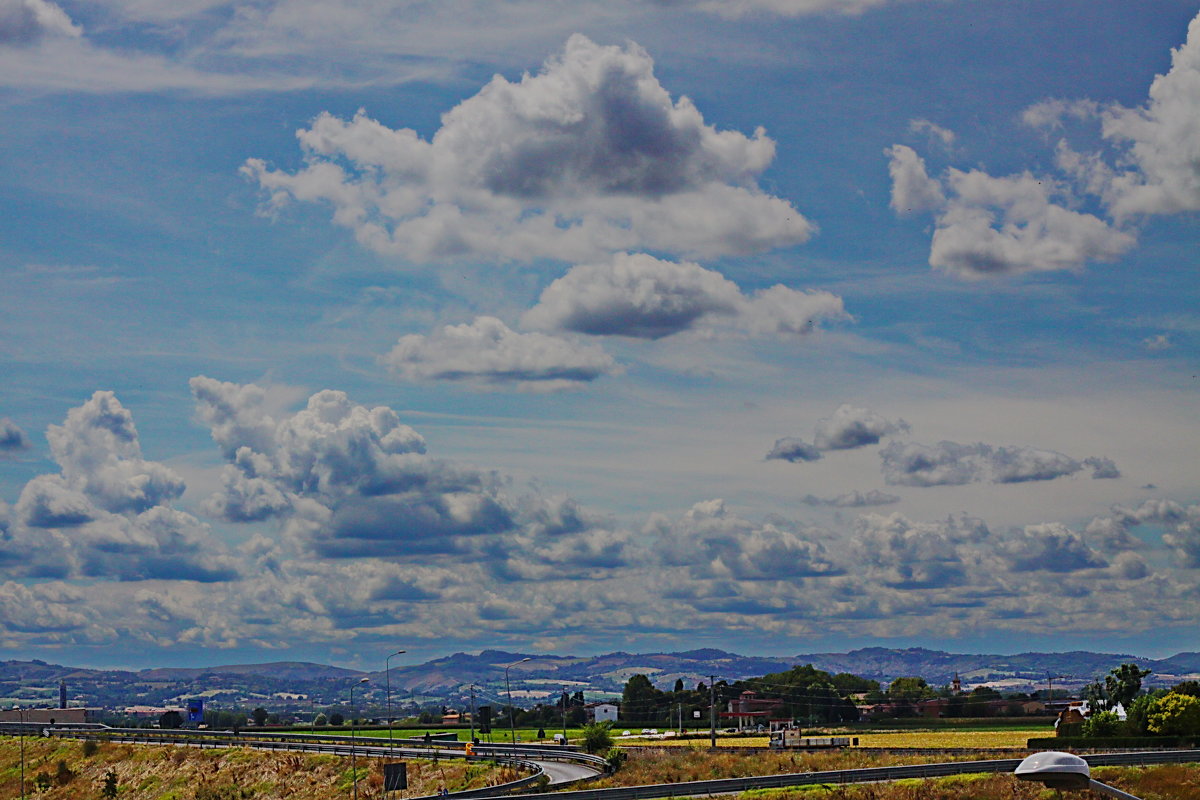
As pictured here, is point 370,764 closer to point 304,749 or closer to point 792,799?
point 304,749

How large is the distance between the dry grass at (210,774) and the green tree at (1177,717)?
187 ft

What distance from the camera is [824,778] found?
8494 cm

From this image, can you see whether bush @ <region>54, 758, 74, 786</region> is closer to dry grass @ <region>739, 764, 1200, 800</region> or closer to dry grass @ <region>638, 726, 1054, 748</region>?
dry grass @ <region>638, 726, 1054, 748</region>

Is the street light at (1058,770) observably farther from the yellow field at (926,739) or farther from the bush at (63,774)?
the bush at (63,774)

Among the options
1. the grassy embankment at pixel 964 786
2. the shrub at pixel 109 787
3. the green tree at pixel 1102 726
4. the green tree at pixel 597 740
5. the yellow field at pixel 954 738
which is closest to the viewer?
the grassy embankment at pixel 964 786

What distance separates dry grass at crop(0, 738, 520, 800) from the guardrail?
1009 inches

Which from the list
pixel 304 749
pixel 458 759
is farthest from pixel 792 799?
pixel 304 749

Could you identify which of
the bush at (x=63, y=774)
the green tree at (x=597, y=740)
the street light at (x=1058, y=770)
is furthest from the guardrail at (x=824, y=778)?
the bush at (x=63, y=774)

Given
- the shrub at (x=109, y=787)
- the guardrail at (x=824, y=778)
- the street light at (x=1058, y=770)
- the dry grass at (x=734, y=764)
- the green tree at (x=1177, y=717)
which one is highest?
the street light at (x=1058, y=770)

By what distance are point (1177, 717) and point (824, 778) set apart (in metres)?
47.3

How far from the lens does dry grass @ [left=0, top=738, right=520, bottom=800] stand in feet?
372

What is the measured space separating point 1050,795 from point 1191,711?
43200 millimetres

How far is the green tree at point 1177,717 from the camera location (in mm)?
114750

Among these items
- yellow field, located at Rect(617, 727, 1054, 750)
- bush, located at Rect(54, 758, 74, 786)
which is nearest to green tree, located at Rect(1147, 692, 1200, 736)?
yellow field, located at Rect(617, 727, 1054, 750)
